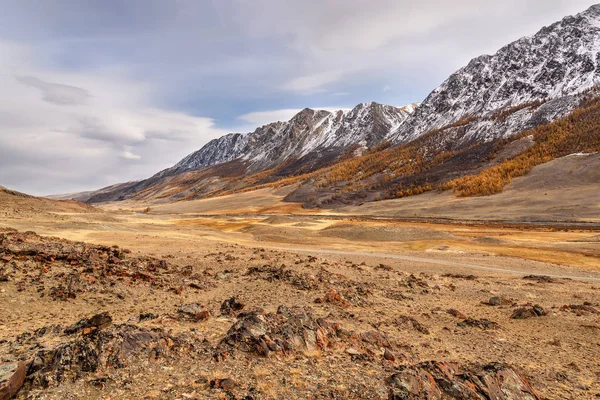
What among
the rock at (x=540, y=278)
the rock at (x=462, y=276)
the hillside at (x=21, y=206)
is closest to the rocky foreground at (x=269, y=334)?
the rock at (x=540, y=278)

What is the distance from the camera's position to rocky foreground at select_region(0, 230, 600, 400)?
22.8 feet

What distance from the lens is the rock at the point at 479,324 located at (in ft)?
44.4

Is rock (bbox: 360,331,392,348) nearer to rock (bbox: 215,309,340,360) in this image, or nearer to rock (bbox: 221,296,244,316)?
rock (bbox: 215,309,340,360)

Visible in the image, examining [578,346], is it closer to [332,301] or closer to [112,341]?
[332,301]

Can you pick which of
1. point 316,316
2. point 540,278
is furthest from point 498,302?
point 316,316

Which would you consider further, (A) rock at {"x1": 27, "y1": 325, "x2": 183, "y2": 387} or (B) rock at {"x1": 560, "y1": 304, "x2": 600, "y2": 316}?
(B) rock at {"x1": 560, "y1": 304, "x2": 600, "y2": 316}

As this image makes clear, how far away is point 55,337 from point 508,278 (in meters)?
26.5

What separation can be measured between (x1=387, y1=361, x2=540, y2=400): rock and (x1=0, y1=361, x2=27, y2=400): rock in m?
6.97

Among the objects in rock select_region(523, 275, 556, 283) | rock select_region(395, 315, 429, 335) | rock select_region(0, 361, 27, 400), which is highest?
Answer: rock select_region(0, 361, 27, 400)

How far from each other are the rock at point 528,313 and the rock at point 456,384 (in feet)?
26.1

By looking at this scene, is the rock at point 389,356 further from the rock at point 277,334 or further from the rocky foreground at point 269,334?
the rock at point 277,334

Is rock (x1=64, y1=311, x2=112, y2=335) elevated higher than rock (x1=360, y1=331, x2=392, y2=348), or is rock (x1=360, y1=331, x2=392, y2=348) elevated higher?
rock (x1=64, y1=311, x2=112, y2=335)

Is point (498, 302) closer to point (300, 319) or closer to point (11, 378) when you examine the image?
point (300, 319)

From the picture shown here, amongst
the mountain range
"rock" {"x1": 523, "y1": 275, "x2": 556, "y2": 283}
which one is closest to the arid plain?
"rock" {"x1": 523, "y1": 275, "x2": 556, "y2": 283}
